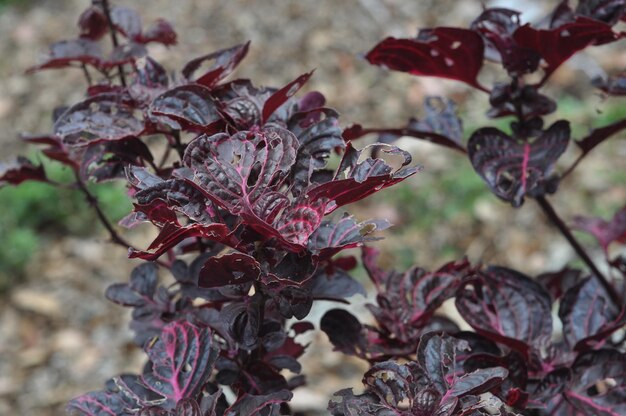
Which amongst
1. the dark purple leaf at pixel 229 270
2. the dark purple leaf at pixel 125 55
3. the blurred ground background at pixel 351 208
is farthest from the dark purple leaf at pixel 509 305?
the blurred ground background at pixel 351 208

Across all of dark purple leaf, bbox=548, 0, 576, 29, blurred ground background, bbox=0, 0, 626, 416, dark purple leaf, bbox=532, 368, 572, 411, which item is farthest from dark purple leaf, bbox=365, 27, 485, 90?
blurred ground background, bbox=0, 0, 626, 416

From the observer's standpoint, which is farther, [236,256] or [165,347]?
[165,347]

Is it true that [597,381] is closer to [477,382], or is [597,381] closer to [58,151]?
[477,382]

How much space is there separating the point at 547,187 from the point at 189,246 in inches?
21.0

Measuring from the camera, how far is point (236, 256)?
0.73m

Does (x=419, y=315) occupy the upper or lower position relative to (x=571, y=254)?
lower

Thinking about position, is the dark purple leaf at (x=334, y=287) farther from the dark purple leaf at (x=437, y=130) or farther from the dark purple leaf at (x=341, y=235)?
the dark purple leaf at (x=437, y=130)

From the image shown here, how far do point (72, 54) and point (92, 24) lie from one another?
0.16 meters

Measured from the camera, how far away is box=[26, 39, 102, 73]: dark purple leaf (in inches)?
45.1

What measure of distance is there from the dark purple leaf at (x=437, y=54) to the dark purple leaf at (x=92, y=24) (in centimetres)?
49

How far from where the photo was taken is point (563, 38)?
1022 millimetres

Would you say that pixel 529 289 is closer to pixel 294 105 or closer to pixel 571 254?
pixel 294 105

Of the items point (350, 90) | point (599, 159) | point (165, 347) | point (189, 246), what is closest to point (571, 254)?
point (599, 159)

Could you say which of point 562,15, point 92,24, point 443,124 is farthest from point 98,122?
point 562,15
